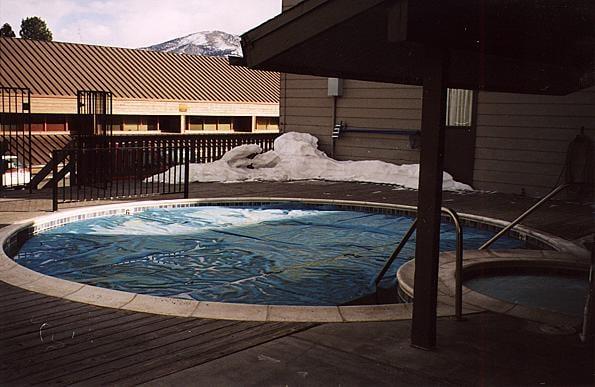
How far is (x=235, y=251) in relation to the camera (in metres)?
8.06

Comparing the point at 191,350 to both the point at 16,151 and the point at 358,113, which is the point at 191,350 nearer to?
the point at 358,113

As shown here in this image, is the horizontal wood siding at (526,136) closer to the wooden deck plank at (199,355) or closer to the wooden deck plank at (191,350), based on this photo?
the wooden deck plank at (199,355)

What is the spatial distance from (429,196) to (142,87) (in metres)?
23.6

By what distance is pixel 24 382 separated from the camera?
9.67ft

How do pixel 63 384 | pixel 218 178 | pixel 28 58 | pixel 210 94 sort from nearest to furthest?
pixel 63 384
pixel 218 178
pixel 28 58
pixel 210 94

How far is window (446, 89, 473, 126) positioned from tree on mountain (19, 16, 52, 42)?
4901 centimetres

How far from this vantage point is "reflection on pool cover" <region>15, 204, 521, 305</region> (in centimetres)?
640

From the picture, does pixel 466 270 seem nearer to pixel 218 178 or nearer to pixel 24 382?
pixel 24 382

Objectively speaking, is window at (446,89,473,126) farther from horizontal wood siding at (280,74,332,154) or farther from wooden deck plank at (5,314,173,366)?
wooden deck plank at (5,314,173,366)

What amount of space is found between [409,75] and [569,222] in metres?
4.64

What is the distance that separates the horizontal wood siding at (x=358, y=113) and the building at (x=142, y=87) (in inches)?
369

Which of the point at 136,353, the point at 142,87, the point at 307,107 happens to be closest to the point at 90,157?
the point at 307,107

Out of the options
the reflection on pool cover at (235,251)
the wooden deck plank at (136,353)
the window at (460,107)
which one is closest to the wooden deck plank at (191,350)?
the wooden deck plank at (136,353)

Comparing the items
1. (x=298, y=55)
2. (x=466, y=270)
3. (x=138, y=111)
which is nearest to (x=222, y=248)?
(x=466, y=270)
